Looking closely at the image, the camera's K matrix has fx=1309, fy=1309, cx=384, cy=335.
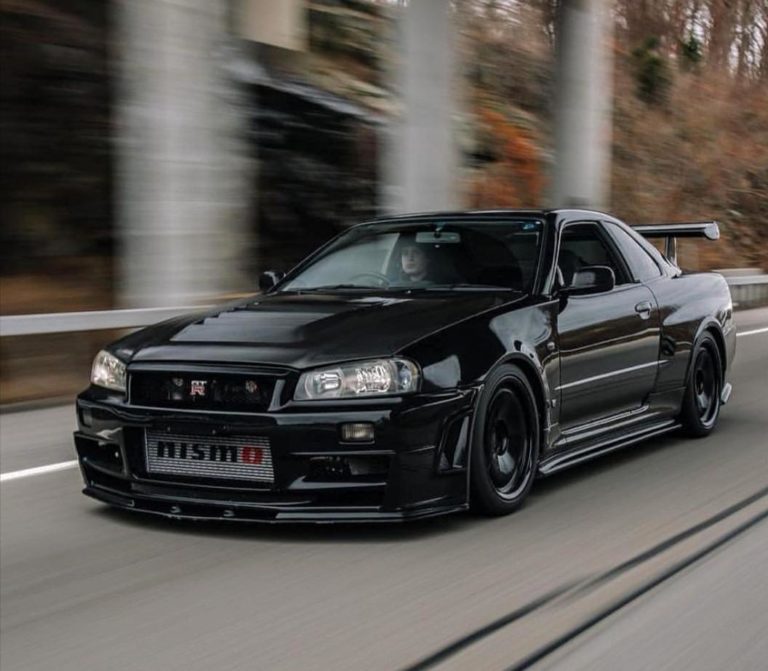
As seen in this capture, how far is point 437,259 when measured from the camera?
22.1 ft

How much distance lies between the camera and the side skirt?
6.27 metres

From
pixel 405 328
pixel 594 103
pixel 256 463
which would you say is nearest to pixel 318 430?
pixel 256 463

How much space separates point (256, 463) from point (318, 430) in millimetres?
295

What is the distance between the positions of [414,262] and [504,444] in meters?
1.27

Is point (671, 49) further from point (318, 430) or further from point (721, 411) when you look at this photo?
point (318, 430)

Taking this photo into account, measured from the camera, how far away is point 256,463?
17.3 ft

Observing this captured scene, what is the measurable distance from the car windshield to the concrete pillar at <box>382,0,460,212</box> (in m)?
8.09

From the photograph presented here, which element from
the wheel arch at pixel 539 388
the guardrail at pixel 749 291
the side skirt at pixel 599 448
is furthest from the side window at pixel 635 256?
the guardrail at pixel 749 291

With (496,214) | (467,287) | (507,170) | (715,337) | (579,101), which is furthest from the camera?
(507,170)

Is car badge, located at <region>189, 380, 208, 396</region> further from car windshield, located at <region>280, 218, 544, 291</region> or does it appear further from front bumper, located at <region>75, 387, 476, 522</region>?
car windshield, located at <region>280, 218, 544, 291</region>

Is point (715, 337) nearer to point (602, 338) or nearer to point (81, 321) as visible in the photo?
point (602, 338)

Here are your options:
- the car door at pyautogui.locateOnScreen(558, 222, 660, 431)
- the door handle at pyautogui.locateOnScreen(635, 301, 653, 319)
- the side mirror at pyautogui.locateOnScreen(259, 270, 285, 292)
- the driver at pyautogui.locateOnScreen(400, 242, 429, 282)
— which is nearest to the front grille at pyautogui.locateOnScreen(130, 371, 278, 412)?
the driver at pyautogui.locateOnScreen(400, 242, 429, 282)

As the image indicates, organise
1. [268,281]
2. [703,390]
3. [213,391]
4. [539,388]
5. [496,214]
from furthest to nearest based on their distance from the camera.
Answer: [703,390] < [268,281] < [496,214] < [539,388] < [213,391]

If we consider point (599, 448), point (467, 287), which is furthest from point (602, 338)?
point (467, 287)
